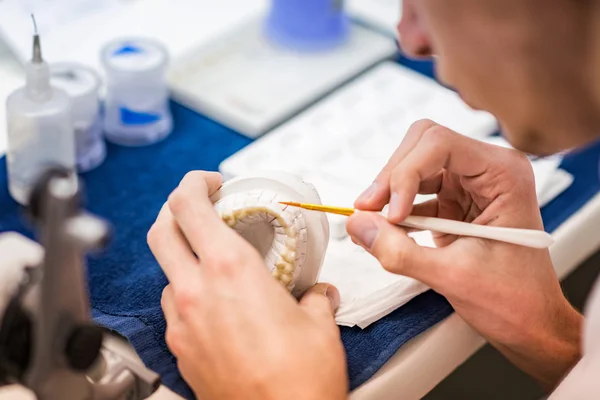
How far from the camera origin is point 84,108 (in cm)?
114

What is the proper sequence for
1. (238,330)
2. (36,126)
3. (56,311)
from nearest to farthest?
(56,311)
(238,330)
(36,126)

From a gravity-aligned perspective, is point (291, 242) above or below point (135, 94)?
above

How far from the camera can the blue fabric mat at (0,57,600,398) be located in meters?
0.86

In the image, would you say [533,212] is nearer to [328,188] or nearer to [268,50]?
[328,188]

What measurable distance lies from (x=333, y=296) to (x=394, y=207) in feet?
0.39

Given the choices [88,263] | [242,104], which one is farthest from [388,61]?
[88,263]

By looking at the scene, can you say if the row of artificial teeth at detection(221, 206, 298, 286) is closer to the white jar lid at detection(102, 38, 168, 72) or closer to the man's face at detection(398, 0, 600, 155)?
the man's face at detection(398, 0, 600, 155)

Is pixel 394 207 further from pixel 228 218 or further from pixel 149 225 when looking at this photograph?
pixel 149 225

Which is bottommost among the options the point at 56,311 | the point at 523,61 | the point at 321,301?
the point at 321,301

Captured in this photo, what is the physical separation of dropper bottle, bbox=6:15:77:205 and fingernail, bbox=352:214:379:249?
0.40 meters

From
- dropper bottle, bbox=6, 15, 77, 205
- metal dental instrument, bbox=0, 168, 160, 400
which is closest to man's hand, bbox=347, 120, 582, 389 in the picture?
metal dental instrument, bbox=0, 168, 160, 400

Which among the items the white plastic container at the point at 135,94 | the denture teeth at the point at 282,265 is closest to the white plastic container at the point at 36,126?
the white plastic container at the point at 135,94

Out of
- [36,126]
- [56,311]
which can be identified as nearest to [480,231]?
[56,311]

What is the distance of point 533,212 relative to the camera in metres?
0.90
